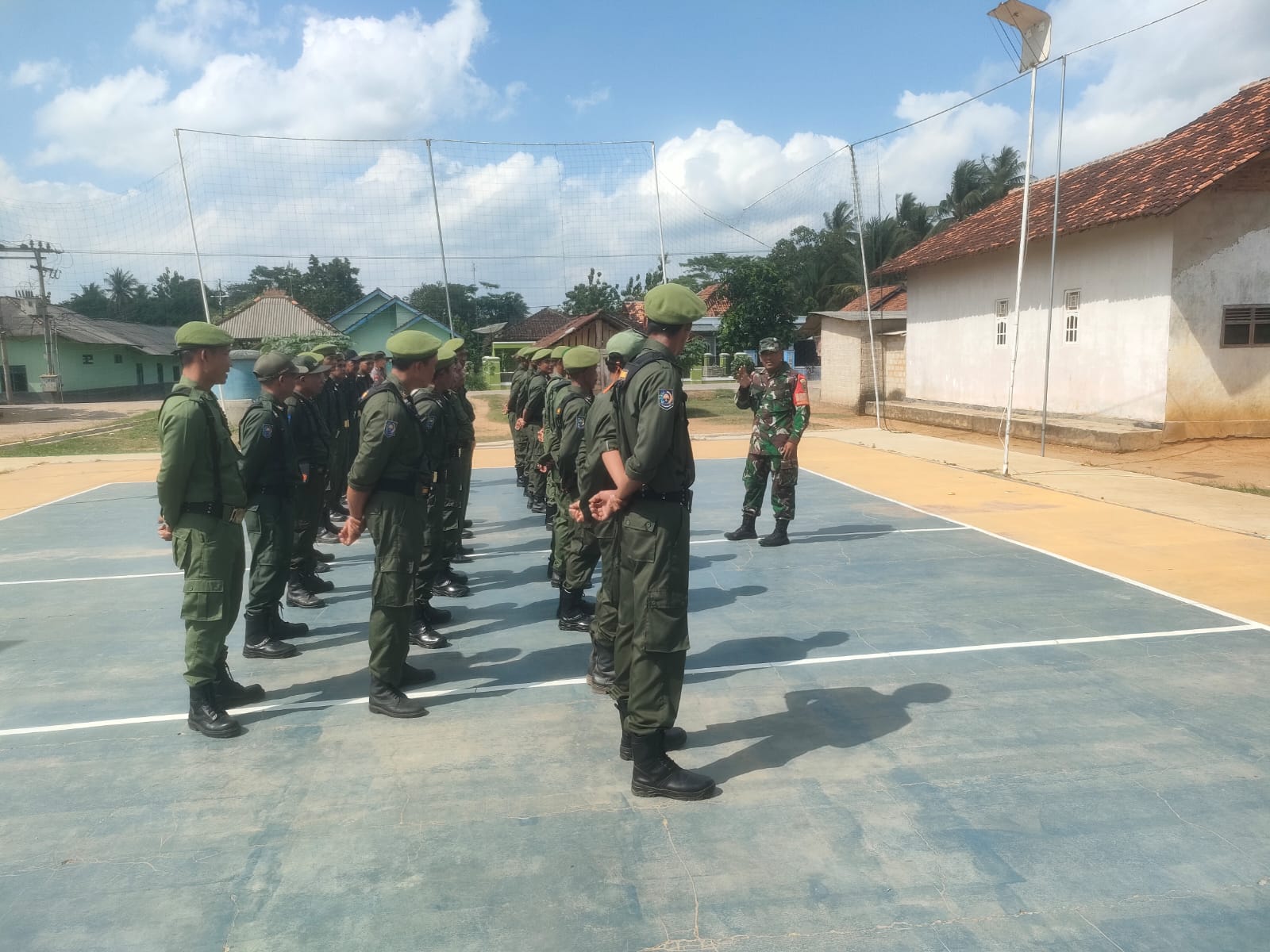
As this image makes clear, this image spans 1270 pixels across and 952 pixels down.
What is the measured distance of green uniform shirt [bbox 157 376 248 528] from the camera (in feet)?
13.1

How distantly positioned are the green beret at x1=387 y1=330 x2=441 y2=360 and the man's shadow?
2228mm

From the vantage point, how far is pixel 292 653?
520cm

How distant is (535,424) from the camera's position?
9.18 m

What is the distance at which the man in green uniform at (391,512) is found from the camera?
13.5 ft

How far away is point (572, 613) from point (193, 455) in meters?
2.46

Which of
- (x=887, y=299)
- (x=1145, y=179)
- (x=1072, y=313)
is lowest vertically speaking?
(x=1072, y=313)

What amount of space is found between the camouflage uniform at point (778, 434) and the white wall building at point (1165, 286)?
6905 mm

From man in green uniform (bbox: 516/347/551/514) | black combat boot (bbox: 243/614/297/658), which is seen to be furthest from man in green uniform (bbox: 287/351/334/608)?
man in green uniform (bbox: 516/347/551/514)

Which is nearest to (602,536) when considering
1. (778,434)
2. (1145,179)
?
(778,434)

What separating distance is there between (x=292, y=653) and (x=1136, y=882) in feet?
14.3

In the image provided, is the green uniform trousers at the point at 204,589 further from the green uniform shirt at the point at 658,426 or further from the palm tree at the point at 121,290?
the palm tree at the point at 121,290

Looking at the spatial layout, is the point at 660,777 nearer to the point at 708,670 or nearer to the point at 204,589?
the point at 708,670

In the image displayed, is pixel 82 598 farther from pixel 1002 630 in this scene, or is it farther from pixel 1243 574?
pixel 1243 574

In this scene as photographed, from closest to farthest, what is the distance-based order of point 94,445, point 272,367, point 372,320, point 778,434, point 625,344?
point 625,344 → point 272,367 → point 778,434 → point 94,445 → point 372,320
